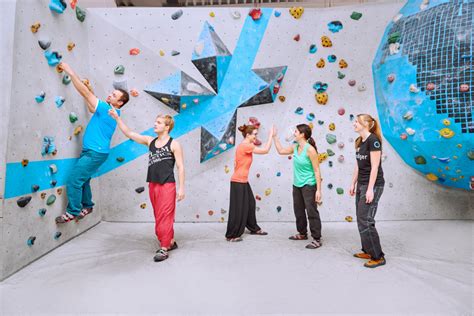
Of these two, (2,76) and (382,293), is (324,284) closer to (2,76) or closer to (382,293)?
(382,293)

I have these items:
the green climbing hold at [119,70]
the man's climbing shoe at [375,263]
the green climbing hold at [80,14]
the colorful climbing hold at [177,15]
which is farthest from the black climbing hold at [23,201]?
the man's climbing shoe at [375,263]

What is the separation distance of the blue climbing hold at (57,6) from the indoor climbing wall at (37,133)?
4 centimetres

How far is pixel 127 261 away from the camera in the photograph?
254 centimetres

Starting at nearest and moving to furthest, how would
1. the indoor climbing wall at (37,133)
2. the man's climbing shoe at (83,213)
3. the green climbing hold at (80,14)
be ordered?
1. the indoor climbing wall at (37,133)
2. the man's climbing shoe at (83,213)
3. the green climbing hold at (80,14)

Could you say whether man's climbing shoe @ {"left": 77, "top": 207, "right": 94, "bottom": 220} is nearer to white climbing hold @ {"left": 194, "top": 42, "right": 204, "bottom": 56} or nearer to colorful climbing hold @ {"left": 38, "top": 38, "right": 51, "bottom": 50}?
colorful climbing hold @ {"left": 38, "top": 38, "right": 51, "bottom": 50}

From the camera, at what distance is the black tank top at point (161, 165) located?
8.80ft

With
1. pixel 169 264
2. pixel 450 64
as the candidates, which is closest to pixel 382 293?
pixel 169 264

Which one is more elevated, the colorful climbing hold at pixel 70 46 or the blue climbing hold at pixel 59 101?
the colorful climbing hold at pixel 70 46

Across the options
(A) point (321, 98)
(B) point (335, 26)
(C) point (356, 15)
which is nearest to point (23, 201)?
(A) point (321, 98)

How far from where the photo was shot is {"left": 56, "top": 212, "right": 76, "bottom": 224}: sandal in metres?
2.88

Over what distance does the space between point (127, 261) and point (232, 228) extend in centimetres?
106

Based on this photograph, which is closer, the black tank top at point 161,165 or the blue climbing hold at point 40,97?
the blue climbing hold at point 40,97

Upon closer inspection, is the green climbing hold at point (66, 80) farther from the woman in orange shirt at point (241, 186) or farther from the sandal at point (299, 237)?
the sandal at point (299, 237)

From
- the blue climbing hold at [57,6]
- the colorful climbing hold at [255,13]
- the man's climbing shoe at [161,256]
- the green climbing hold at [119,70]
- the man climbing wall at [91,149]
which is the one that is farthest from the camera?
the colorful climbing hold at [255,13]
